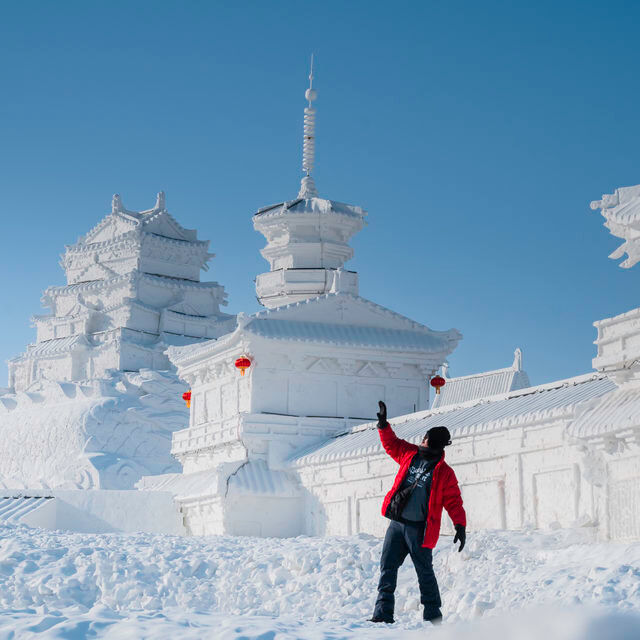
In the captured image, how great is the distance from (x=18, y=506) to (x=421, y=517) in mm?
19029

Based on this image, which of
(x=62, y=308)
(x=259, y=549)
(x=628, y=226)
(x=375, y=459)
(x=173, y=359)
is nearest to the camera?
(x=628, y=226)

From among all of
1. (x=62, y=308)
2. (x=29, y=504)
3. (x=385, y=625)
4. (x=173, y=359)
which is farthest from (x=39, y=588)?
(x=62, y=308)

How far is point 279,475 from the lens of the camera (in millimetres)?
24750

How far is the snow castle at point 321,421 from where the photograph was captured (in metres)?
14.7

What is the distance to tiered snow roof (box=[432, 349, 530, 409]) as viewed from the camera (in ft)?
101

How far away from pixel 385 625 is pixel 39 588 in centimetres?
691

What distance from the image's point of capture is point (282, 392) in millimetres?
26000

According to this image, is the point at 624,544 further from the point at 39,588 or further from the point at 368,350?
the point at 368,350

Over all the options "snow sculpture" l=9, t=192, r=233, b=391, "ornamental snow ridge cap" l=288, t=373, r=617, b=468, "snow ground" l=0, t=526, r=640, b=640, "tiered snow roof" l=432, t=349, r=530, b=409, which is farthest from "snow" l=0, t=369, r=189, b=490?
"snow ground" l=0, t=526, r=640, b=640

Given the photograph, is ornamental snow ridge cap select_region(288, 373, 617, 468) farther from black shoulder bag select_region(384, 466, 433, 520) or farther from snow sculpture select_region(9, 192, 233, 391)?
snow sculpture select_region(9, 192, 233, 391)

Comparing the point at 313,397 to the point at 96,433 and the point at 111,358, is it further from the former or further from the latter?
the point at 111,358

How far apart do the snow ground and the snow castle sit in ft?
5.98

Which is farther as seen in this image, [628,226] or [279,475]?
[279,475]

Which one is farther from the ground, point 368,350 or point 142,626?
point 368,350
